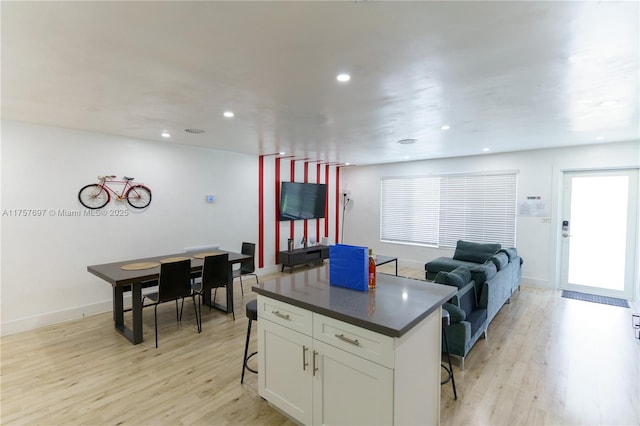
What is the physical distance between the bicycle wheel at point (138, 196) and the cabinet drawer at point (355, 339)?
390cm

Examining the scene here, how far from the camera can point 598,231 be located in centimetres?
514

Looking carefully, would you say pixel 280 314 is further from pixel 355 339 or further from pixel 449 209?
pixel 449 209

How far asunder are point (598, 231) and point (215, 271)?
19.7 ft

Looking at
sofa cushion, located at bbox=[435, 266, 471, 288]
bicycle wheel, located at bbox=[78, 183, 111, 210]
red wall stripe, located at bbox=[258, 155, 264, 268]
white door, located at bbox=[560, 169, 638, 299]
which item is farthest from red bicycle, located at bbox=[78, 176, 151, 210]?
white door, located at bbox=[560, 169, 638, 299]

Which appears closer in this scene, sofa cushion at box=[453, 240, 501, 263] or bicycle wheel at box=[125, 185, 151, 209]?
bicycle wheel at box=[125, 185, 151, 209]

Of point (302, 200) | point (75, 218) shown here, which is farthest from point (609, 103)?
point (75, 218)

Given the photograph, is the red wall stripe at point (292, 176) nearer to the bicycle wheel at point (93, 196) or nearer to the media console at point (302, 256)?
the media console at point (302, 256)

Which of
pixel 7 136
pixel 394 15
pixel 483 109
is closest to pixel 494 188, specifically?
pixel 483 109

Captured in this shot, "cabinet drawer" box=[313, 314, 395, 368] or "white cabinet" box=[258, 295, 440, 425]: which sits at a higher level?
"cabinet drawer" box=[313, 314, 395, 368]

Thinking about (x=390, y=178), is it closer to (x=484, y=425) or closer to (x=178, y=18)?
(x=484, y=425)

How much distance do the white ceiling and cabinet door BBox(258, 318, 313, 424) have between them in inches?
71.8

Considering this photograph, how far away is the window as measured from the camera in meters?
5.99

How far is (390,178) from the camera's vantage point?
24.8 ft

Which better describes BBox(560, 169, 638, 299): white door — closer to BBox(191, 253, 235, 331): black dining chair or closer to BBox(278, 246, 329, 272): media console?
BBox(278, 246, 329, 272): media console
